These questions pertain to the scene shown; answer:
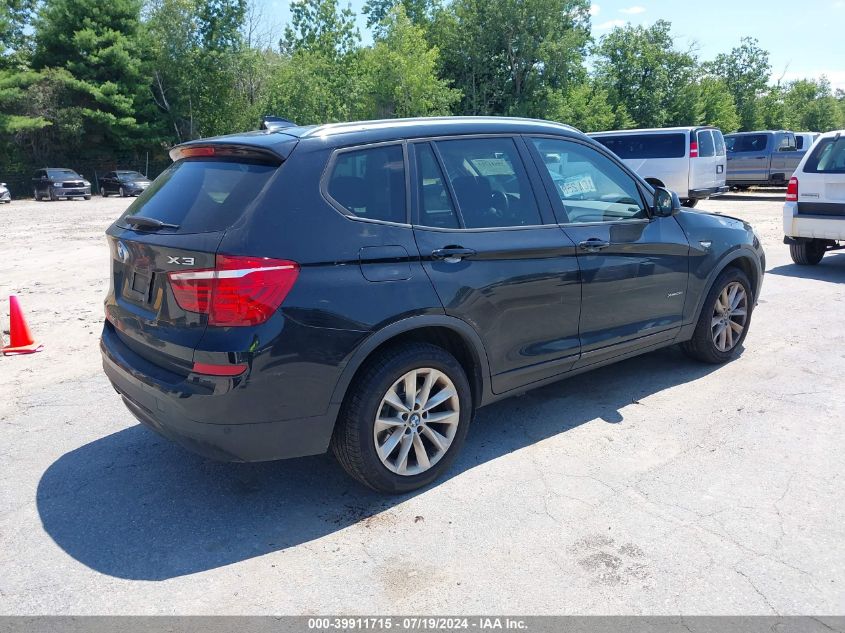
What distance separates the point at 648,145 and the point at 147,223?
1696 centimetres

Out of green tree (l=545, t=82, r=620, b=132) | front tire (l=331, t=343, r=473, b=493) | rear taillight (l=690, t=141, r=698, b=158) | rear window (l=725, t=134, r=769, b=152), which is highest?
green tree (l=545, t=82, r=620, b=132)

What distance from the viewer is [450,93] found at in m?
41.7

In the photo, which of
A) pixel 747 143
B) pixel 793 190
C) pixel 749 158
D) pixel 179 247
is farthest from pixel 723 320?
pixel 747 143

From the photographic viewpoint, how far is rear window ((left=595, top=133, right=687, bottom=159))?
17688 mm

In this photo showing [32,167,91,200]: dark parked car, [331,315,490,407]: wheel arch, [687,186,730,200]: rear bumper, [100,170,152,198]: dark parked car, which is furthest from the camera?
[100,170,152,198]: dark parked car

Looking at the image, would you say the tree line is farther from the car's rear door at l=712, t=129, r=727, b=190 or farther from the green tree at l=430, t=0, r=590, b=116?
the car's rear door at l=712, t=129, r=727, b=190

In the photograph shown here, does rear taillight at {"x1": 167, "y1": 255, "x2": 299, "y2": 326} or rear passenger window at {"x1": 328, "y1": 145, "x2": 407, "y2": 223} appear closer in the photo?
rear taillight at {"x1": 167, "y1": 255, "x2": 299, "y2": 326}

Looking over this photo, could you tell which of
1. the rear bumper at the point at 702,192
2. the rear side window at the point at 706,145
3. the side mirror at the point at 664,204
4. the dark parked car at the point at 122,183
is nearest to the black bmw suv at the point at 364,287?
the side mirror at the point at 664,204

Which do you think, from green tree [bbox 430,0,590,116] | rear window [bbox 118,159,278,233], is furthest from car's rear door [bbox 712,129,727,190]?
green tree [bbox 430,0,590,116]

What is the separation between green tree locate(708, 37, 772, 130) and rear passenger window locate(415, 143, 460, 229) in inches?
2457

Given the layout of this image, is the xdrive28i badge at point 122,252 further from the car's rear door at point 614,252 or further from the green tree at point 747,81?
the green tree at point 747,81

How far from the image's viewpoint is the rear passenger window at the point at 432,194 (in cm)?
362

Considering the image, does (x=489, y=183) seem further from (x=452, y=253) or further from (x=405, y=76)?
(x=405, y=76)

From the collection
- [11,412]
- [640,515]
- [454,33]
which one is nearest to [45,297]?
[11,412]
